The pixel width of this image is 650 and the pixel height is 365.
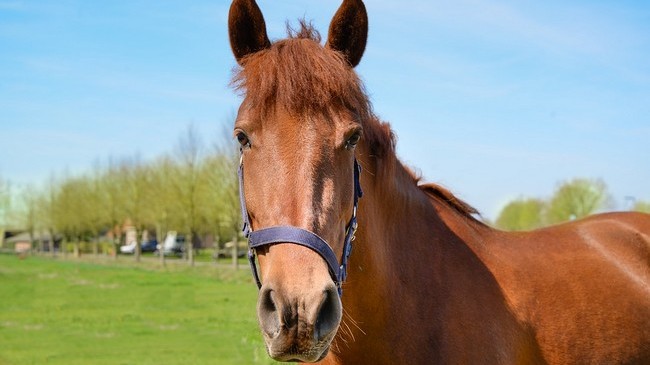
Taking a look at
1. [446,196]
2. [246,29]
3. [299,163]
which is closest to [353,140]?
[299,163]

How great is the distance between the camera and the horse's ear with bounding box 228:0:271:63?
3.11 metres

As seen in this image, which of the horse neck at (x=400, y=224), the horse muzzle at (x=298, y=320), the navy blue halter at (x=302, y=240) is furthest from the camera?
the horse neck at (x=400, y=224)

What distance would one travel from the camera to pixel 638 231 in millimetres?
5109

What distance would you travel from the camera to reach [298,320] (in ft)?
7.71

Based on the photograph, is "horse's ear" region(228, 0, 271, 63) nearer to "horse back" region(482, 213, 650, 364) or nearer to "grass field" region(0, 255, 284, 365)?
"horse back" region(482, 213, 650, 364)

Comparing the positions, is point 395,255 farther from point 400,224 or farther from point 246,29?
point 246,29

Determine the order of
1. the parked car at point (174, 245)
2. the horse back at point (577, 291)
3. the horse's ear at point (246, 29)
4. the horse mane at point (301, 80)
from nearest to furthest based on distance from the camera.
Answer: the horse mane at point (301, 80) < the horse's ear at point (246, 29) < the horse back at point (577, 291) < the parked car at point (174, 245)

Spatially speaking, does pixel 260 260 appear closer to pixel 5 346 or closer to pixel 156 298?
pixel 5 346

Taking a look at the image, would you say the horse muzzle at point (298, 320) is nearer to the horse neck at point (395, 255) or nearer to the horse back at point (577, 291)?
the horse neck at point (395, 255)

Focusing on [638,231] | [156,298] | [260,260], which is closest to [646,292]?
[638,231]

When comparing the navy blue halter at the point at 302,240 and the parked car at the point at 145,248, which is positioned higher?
the navy blue halter at the point at 302,240

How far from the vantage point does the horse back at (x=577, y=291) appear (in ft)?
12.5

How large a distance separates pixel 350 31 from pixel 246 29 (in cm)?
53

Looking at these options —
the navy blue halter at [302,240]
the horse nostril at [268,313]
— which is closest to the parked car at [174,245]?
the navy blue halter at [302,240]
